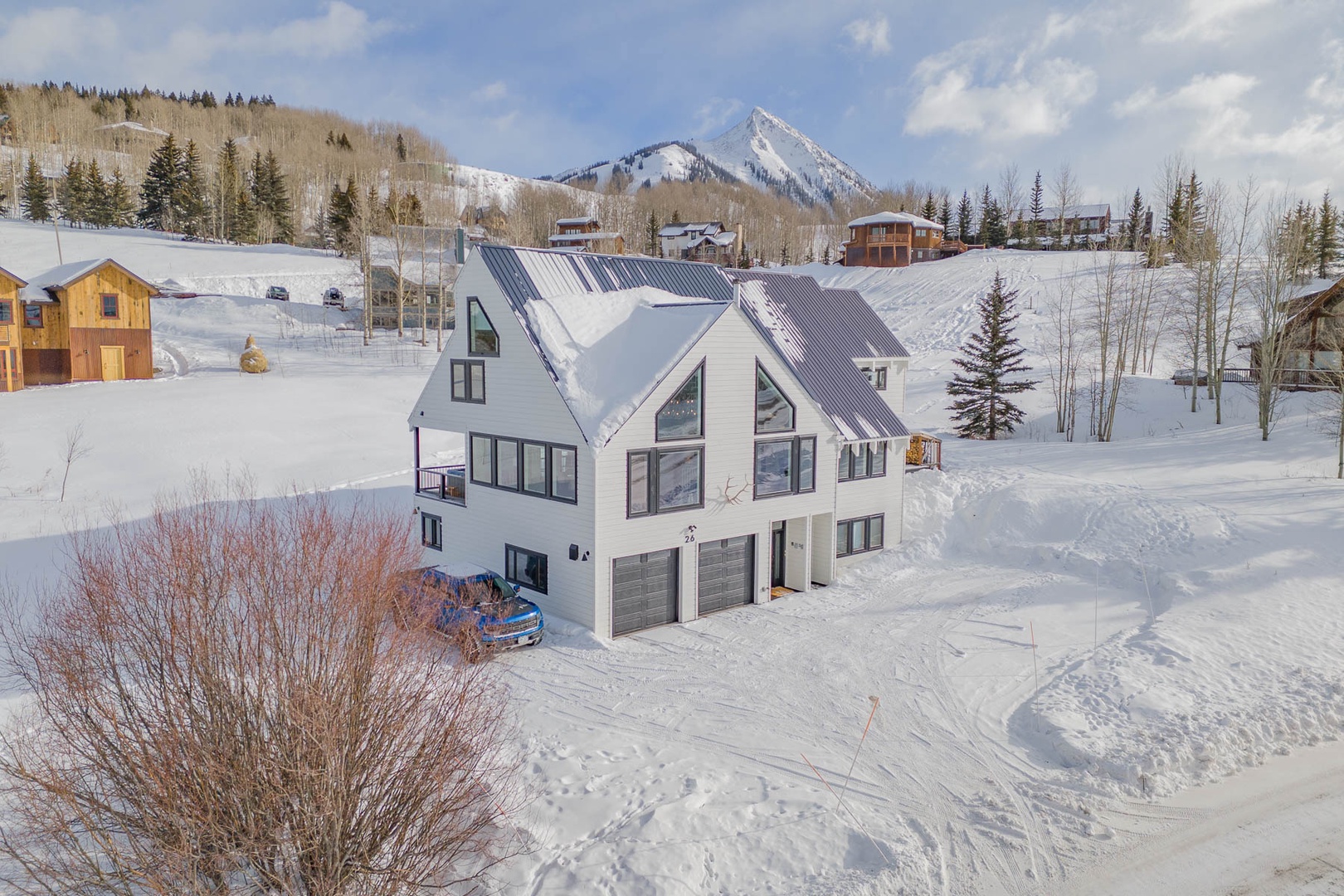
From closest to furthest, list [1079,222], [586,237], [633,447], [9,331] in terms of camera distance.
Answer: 1. [633,447]
2. [9,331]
3. [1079,222]
4. [586,237]

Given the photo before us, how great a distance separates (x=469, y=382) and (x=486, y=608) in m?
7.28

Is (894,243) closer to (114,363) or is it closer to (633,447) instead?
(114,363)

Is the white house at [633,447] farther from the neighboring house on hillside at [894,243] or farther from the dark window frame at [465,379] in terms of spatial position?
the neighboring house on hillside at [894,243]

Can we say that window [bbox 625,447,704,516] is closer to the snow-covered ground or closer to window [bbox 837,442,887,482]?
the snow-covered ground

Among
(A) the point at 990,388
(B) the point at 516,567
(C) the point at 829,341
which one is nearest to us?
(B) the point at 516,567

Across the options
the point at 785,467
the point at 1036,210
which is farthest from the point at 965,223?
the point at 785,467

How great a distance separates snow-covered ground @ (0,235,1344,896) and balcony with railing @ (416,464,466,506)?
341 cm

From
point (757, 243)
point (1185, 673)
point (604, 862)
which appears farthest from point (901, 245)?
point (604, 862)

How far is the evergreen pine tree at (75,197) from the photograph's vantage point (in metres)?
91.6

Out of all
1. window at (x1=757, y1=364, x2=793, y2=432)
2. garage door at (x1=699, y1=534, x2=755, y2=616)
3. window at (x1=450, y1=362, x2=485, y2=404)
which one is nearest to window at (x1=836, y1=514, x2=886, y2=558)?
garage door at (x1=699, y1=534, x2=755, y2=616)

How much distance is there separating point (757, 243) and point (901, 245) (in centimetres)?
3631

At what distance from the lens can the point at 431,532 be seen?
2461cm

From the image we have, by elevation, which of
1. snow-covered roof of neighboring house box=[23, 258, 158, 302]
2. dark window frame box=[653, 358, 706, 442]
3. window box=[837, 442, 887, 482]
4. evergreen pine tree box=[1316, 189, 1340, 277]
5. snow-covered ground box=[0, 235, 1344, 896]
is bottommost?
snow-covered ground box=[0, 235, 1344, 896]

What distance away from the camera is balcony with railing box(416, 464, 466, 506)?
78.3ft
